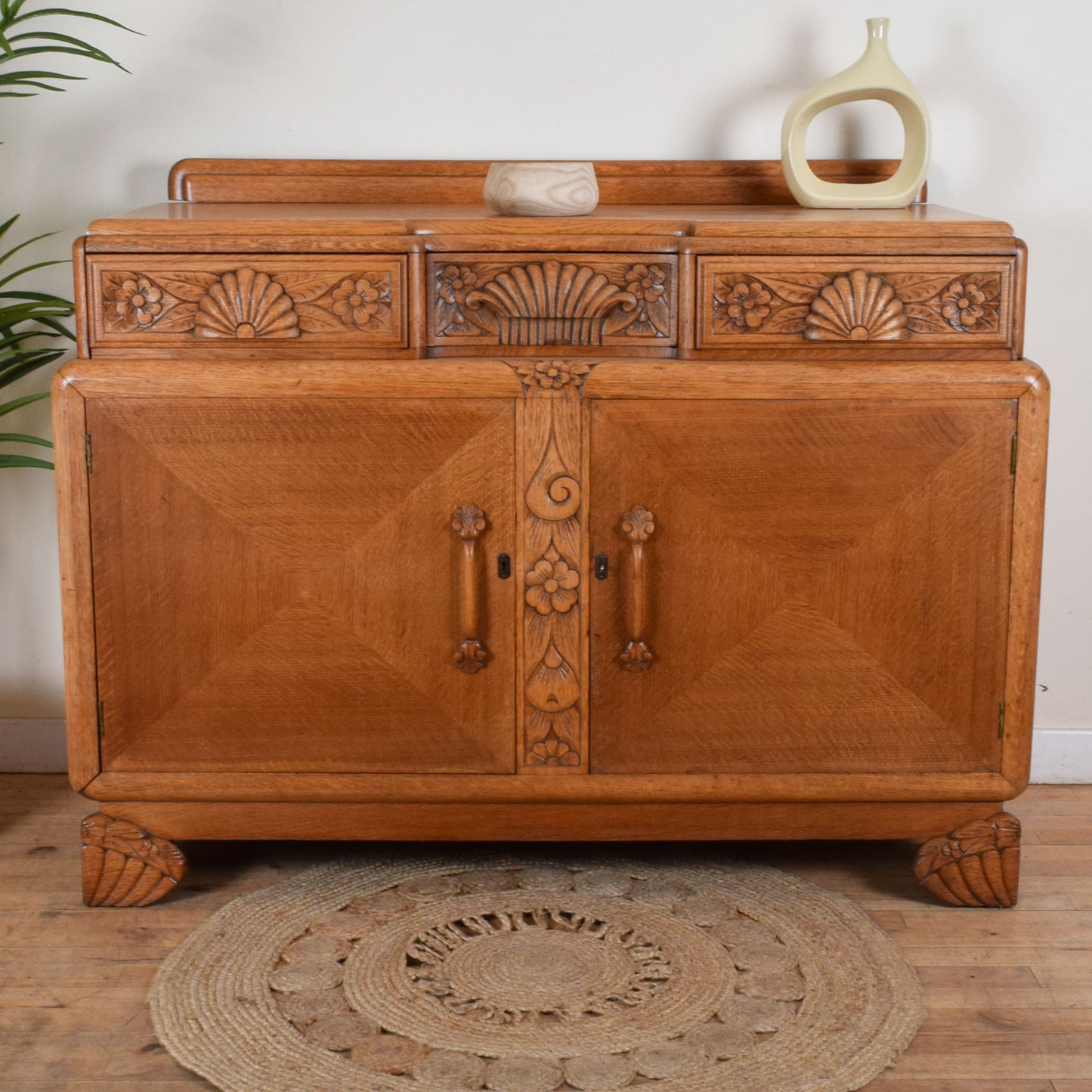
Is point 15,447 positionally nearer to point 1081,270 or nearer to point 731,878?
point 731,878

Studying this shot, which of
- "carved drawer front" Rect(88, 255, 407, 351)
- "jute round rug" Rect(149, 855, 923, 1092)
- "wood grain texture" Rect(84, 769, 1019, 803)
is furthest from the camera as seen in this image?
"wood grain texture" Rect(84, 769, 1019, 803)

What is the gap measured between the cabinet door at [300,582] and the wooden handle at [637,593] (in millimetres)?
159

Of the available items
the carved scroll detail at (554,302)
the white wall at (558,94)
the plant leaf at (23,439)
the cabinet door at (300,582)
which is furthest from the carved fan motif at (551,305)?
the plant leaf at (23,439)

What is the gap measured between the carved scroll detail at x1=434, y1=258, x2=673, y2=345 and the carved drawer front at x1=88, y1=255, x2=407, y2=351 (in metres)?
0.07

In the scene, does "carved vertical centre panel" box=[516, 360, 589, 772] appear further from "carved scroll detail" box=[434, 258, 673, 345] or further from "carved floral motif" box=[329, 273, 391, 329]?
"carved floral motif" box=[329, 273, 391, 329]

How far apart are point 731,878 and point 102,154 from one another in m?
1.55

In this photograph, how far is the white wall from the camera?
2244mm

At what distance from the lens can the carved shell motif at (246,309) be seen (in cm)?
179

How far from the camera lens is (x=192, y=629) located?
1.86 m

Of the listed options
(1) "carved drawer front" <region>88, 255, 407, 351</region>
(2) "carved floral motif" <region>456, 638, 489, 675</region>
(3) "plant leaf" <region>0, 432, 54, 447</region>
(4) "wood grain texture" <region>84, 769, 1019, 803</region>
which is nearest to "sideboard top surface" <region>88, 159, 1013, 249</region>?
(1) "carved drawer front" <region>88, 255, 407, 351</region>

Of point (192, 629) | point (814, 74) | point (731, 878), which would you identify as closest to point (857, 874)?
point (731, 878)

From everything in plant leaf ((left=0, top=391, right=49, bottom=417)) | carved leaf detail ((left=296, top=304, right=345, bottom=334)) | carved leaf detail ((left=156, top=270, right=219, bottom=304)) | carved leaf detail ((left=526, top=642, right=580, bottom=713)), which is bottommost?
carved leaf detail ((left=526, top=642, right=580, bottom=713))

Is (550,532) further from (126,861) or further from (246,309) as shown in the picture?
(126,861)

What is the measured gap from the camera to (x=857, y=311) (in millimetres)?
1794
